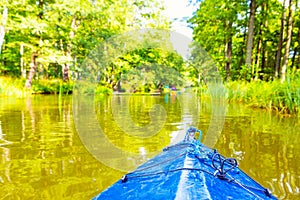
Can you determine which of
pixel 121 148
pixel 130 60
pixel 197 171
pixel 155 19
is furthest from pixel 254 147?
pixel 155 19

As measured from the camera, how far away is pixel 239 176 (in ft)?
4.95

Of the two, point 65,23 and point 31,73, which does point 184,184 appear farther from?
point 65,23

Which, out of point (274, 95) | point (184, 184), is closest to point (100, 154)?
point (184, 184)

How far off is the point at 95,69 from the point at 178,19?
5.42 meters

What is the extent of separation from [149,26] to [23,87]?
24.0 feet

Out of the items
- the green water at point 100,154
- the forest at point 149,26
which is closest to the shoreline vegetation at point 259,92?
the forest at point 149,26

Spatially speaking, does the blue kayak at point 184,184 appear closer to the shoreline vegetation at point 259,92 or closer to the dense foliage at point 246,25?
the shoreline vegetation at point 259,92

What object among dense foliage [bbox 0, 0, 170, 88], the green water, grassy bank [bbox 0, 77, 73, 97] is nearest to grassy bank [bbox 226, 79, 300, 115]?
the green water

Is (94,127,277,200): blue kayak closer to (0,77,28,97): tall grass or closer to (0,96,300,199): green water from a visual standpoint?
(0,96,300,199): green water

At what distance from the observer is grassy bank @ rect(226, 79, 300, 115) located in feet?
17.9

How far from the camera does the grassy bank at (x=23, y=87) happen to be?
11539 mm

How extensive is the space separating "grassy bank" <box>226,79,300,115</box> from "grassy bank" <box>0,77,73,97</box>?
6.62 meters

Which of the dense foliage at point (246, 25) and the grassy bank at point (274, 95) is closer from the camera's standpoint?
the grassy bank at point (274, 95)

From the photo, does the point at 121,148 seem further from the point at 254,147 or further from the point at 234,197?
the point at 234,197
